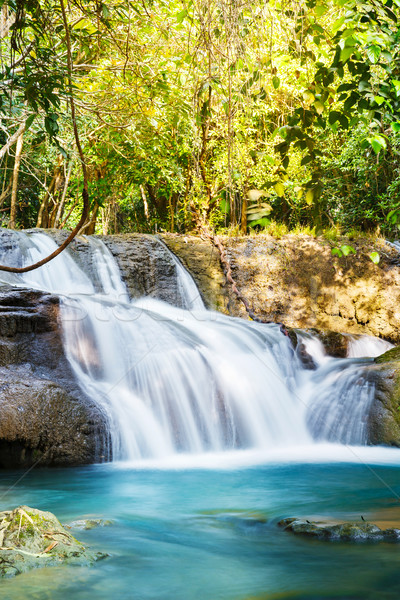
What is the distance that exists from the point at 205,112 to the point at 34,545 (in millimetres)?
2240

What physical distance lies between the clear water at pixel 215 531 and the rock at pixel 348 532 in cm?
9

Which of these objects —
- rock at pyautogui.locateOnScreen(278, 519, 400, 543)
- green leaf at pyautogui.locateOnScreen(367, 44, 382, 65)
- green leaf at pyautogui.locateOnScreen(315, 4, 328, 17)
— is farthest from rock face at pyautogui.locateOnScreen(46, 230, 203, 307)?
green leaf at pyautogui.locateOnScreen(367, 44, 382, 65)

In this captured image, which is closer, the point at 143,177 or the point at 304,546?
the point at 304,546

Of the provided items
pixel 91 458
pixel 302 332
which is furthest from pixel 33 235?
pixel 91 458

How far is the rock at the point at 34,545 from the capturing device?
8.05 feet

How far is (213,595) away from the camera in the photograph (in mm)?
2424

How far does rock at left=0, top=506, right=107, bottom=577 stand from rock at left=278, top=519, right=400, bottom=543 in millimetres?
1182

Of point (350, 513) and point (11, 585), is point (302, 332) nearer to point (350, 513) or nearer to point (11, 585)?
point (350, 513)

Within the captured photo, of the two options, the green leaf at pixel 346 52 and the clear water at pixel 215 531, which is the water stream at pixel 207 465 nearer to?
the clear water at pixel 215 531

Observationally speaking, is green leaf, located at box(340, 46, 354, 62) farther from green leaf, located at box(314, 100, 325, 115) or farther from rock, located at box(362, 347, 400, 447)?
rock, located at box(362, 347, 400, 447)

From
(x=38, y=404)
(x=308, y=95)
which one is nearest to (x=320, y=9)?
(x=308, y=95)

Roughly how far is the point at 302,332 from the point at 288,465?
3.90 metres

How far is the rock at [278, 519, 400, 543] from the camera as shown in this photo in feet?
9.88

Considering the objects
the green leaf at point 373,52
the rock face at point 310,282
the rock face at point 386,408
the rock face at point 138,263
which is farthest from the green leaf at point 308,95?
the rock face at point 310,282
